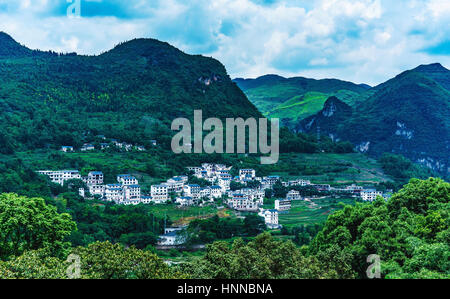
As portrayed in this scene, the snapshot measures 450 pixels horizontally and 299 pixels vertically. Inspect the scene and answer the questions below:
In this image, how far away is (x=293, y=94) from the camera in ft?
500

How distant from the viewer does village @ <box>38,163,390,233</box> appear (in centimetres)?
3597

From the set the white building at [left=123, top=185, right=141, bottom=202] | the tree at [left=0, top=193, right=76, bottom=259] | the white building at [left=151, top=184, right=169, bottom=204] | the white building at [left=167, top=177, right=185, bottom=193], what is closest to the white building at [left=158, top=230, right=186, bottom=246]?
the white building at [left=123, top=185, right=141, bottom=202]

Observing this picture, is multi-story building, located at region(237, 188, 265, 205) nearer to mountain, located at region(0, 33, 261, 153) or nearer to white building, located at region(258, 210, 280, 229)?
A: white building, located at region(258, 210, 280, 229)

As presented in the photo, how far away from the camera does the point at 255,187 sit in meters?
42.5

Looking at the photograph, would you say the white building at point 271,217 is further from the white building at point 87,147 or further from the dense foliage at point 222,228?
the white building at point 87,147

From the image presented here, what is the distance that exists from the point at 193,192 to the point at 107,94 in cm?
3454

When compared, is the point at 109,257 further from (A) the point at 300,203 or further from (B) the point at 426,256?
(A) the point at 300,203

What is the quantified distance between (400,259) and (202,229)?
57.5 feet

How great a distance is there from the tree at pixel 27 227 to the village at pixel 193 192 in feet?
65.4

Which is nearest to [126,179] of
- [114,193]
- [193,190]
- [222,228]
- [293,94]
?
[114,193]

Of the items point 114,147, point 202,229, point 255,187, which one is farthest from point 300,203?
point 114,147

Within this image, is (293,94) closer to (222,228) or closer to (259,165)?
(259,165)

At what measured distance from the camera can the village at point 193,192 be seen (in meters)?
36.0
